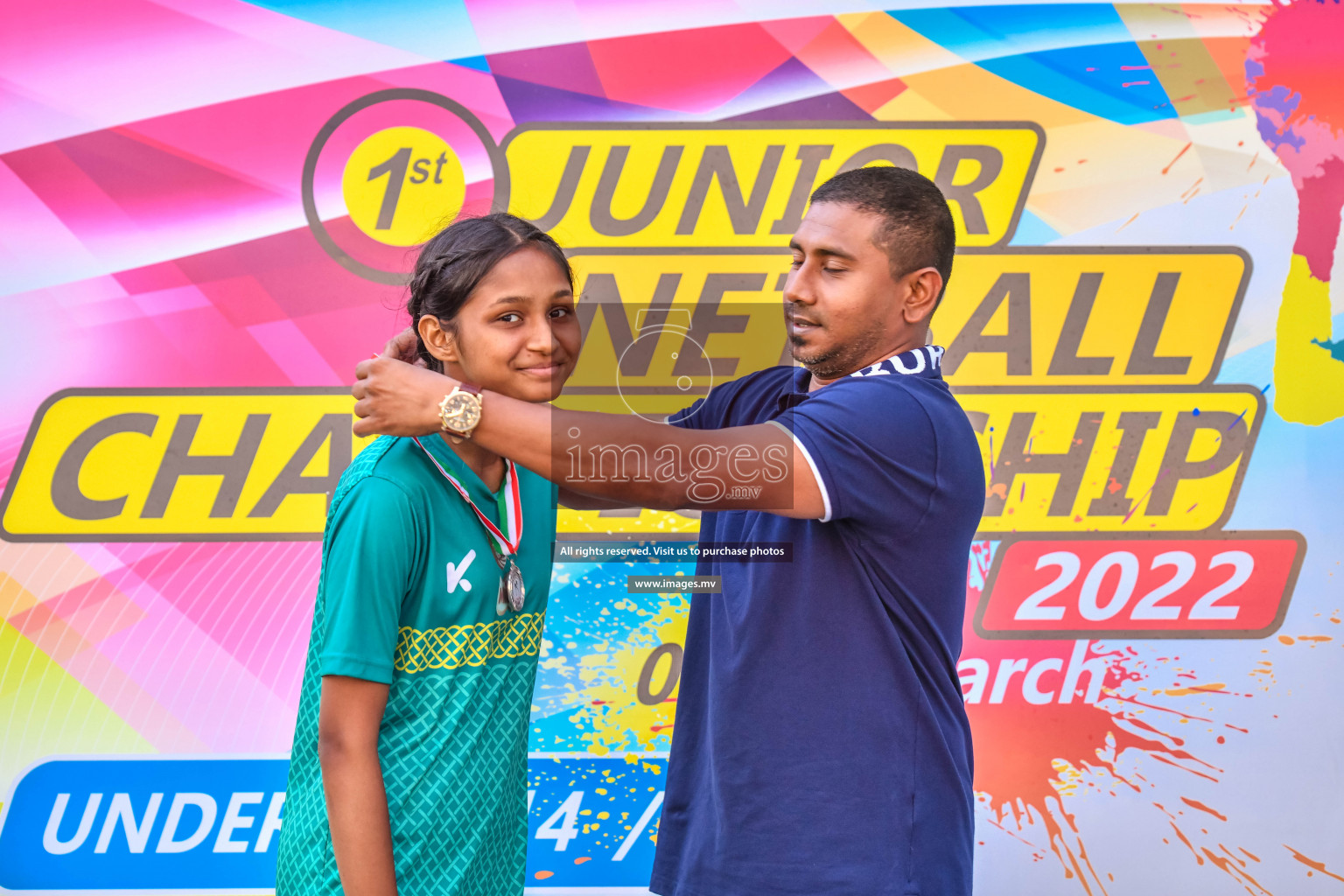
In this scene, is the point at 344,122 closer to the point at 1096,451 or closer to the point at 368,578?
the point at 368,578

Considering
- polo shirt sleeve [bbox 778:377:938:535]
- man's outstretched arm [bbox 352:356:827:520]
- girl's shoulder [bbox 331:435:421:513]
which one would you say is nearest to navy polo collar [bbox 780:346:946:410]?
polo shirt sleeve [bbox 778:377:938:535]

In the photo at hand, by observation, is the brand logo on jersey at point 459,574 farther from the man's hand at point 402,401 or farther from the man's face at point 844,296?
the man's face at point 844,296

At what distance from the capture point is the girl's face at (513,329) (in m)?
1.65

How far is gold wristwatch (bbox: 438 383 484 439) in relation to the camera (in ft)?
4.87

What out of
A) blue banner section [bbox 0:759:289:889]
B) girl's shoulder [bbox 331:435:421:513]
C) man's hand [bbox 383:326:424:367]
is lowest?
blue banner section [bbox 0:759:289:889]

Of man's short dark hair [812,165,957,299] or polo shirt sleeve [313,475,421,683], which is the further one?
man's short dark hair [812,165,957,299]

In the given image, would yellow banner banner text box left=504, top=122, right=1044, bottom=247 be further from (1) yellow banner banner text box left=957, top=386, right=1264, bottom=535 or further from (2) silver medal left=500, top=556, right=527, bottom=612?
(2) silver medal left=500, top=556, right=527, bottom=612

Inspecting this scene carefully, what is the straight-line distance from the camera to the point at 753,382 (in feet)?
7.16

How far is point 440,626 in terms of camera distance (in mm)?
1534

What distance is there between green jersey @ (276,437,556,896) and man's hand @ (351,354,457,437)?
0.06 m

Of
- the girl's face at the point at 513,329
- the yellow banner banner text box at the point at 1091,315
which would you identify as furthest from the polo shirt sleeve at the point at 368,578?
the yellow banner banner text box at the point at 1091,315

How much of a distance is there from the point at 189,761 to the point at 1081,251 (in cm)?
311

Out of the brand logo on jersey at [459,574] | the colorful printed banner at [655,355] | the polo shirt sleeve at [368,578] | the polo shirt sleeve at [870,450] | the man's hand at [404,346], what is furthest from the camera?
the colorful printed banner at [655,355]

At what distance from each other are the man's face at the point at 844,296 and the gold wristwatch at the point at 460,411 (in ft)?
2.38
